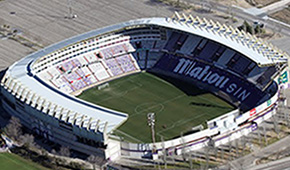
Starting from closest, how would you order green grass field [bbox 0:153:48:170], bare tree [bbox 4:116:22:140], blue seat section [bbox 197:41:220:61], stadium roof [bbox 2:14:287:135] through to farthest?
green grass field [bbox 0:153:48:170], stadium roof [bbox 2:14:287:135], bare tree [bbox 4:116:22:140], blue seat section [bbox 197:41:220:61]

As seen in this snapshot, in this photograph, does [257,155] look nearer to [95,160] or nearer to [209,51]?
[95,160]

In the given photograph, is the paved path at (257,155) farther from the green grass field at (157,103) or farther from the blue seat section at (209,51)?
the blue seat section at (209,51)

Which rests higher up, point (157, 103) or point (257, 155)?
point (157, 103)

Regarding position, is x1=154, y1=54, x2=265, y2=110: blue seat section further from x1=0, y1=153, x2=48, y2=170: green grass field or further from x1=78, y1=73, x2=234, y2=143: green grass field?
x1=0, y1=153, x2=48, y2=170: green grass field

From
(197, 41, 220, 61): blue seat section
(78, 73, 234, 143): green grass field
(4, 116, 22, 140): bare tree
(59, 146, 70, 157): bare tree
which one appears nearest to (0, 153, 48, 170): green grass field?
(59, 146, 70, 157): bare tree

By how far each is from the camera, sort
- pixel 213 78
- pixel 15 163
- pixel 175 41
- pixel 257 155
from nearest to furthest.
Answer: pixel 257 155
pixel 15 163
pixel 213 78
pixel 175 41

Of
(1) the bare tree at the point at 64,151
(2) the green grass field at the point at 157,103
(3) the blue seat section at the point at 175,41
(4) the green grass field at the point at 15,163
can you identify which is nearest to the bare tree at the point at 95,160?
(1) the bare tree at the point at 64,151

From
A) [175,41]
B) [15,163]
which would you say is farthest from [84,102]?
[175,41]
